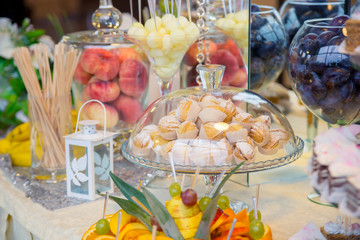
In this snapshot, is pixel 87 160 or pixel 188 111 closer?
pixel 188 111

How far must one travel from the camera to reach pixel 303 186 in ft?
2.98

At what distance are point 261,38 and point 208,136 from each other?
0.43 metres

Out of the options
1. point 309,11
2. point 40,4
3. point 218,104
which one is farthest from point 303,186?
point 40,4

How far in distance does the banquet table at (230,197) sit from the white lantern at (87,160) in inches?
1.4

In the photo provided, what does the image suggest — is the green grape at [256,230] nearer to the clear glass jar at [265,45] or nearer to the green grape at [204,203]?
the green grape at [204,203]

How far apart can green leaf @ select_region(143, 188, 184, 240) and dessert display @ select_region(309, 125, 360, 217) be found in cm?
17

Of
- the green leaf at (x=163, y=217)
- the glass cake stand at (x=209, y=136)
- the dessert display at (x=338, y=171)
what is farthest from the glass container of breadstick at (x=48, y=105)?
the dessert display at (x=338, y=171)

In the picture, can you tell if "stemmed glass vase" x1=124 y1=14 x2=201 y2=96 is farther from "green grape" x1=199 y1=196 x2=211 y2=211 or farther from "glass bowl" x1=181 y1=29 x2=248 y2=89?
"green grape" x1=199 y1=196 x2=211 y2=211

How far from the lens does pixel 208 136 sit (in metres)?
0.66

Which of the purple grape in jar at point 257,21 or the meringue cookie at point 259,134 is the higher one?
the purple grape in jar at point 257,21

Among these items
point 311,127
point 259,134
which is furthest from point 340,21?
point 311,127

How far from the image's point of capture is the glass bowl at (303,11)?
1.11 meters

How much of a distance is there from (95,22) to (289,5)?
1.49 ft

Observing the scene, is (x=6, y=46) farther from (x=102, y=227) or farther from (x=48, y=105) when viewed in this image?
(x=102, y=227)
